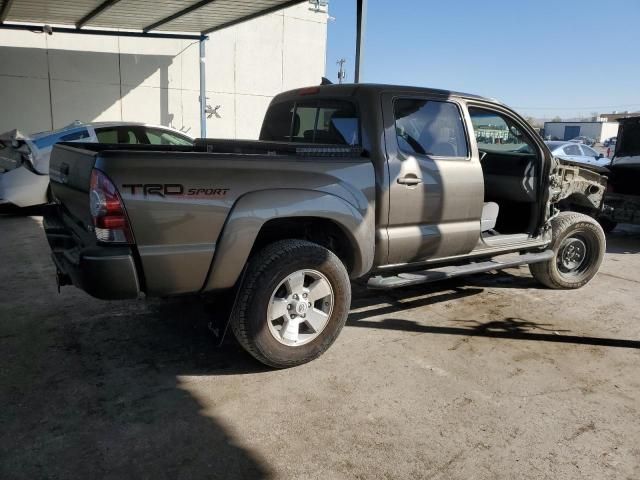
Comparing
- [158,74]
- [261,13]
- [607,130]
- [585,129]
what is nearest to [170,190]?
[261,13]

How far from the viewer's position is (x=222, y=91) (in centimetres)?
1457

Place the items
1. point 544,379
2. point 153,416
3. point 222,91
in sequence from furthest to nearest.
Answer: point 222,91
point 544,379
point 153,416

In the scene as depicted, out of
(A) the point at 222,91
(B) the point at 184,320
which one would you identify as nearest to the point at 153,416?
(B) the point at 184,320

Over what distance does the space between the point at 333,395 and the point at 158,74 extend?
41.1ft

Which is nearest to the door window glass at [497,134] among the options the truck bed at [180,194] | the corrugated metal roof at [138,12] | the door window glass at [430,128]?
the door window glass at [430,128]

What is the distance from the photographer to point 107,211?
2.83 metres

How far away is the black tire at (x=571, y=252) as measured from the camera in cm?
540

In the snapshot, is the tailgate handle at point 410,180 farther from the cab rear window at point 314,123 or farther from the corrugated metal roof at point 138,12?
the corrugated metal roof at point 138,12

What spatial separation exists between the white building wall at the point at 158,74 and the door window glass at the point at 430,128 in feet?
36.1

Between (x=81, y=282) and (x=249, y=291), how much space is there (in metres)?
0.98

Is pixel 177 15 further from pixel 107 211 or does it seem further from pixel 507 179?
pixel 107 211

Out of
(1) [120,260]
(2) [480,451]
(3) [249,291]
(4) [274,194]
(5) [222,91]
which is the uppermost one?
(5) [222,91]

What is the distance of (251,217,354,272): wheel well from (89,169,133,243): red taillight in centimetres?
92

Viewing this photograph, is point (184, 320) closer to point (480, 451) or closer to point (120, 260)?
point (120, 260)
